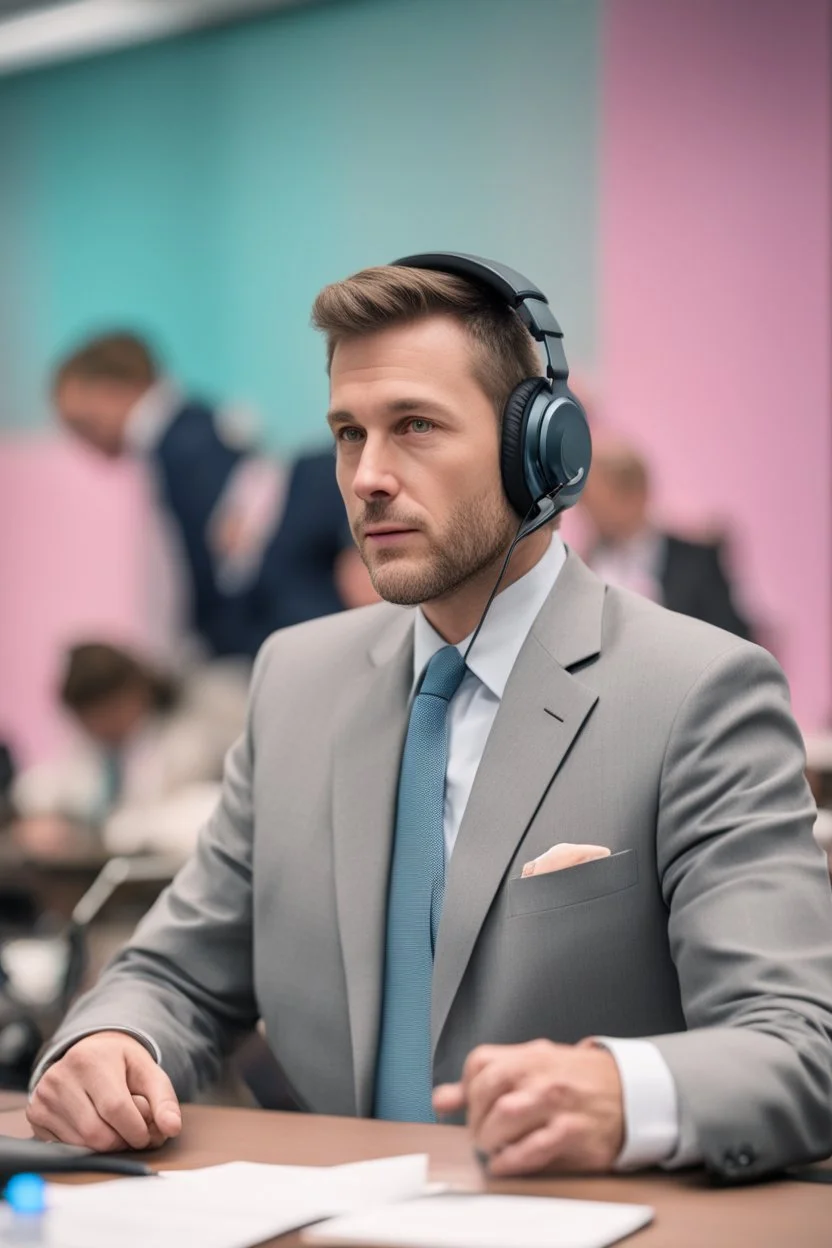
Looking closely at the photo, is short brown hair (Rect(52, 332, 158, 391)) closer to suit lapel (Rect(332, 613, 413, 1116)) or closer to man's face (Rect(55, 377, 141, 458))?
man's face (Rect(55, 377, 141, 458))

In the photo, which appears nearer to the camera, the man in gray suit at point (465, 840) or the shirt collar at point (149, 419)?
the man in gray suit at point (465, 840)

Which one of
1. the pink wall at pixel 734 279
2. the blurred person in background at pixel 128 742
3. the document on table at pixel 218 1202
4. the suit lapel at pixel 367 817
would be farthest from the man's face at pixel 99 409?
the document on table at pixel 218 1202

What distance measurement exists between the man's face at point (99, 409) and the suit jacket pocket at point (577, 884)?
474cm

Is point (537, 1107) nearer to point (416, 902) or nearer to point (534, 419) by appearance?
point (416, 902)

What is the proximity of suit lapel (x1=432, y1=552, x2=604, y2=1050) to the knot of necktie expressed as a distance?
0.07m

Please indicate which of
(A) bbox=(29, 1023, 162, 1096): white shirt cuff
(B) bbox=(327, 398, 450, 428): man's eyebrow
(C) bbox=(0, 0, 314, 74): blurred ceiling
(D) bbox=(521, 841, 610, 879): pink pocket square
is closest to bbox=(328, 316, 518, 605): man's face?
(B) bbox=(327, 398, 450, 428): man's eyebrow

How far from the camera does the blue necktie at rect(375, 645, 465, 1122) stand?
53.3 inches

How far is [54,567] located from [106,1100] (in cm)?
547

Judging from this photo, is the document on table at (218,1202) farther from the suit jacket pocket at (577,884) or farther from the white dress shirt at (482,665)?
the white dress shirt at (482,665)

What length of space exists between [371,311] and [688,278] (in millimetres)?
3732

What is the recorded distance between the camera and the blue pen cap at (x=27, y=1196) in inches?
39.4

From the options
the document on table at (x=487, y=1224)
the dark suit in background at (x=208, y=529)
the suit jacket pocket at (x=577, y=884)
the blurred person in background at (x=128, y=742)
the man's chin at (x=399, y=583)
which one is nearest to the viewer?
the document on table at (x=487, y=1224)

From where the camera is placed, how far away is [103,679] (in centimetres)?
449

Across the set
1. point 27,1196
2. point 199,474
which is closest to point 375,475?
point 27,1196
